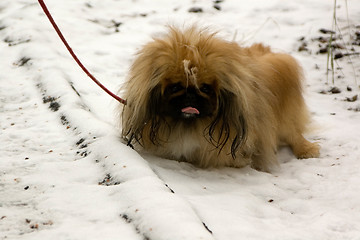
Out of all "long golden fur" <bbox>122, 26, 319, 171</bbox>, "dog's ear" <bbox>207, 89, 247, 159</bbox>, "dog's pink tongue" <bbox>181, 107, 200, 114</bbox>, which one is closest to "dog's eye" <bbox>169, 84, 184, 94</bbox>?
"long golden fur" <bbox>122, 26, 319, 171</bbox>

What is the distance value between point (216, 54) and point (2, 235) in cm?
139

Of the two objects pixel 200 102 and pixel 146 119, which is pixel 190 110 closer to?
pixel 200 102

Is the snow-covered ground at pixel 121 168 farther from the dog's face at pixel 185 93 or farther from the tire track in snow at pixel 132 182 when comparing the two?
the dog's face at pixel 185 93

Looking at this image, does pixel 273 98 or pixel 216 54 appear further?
pixel 273 98

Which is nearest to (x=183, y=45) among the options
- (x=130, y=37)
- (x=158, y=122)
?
(x=158, y=122)

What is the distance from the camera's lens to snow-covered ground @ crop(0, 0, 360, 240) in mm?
1869

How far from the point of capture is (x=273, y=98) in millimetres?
2982

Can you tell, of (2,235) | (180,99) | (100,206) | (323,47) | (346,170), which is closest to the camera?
(2,235)

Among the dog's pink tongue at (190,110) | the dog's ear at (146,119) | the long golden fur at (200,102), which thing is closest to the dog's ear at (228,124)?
the long golden fur at (200,102)

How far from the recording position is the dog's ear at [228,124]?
2.48 metres

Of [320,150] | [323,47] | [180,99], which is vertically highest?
[180,99]

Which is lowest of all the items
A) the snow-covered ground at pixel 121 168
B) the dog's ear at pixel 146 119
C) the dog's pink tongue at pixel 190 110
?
the snow-covered ground at pixel 121 168

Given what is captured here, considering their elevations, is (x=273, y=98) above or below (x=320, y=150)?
above

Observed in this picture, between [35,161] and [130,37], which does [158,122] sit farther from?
[130,37]
